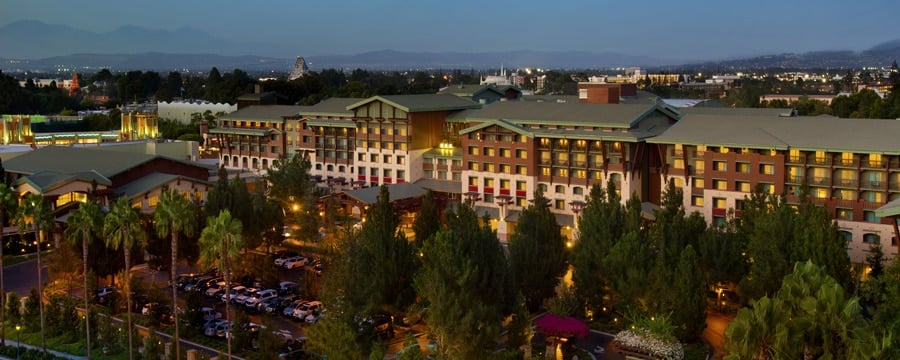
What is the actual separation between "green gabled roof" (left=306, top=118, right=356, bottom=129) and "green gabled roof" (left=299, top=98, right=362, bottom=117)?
0.46 meters

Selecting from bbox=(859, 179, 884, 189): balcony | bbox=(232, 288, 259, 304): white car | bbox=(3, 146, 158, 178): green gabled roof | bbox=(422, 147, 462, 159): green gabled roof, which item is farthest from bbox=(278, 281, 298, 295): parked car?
bbox=(859, 179, 884, 189): balcony

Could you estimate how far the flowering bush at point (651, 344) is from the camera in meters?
30.1

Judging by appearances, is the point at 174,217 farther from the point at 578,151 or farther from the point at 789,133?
the point at 789,133

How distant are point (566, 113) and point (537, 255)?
22.0 metres

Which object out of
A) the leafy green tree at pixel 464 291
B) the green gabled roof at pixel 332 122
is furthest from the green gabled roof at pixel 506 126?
the leafy green tree at pixel 464 291

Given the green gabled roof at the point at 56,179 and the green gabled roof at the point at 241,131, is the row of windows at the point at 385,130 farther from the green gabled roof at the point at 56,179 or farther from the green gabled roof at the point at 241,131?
the green gabled roof at the point at 56,179

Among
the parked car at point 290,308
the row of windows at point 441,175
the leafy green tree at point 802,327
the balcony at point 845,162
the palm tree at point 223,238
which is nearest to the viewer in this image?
the leafy green tree at point 802,327

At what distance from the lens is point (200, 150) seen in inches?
3319

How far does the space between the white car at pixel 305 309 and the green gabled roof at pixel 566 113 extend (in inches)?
913

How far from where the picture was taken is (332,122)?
68.6 metres

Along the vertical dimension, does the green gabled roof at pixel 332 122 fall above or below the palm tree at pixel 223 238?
above

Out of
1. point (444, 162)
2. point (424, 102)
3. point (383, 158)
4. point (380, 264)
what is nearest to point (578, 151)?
point (444, 162)

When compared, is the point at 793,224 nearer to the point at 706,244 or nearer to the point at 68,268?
the point at 706,244

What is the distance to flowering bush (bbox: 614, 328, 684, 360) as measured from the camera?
1185 inches
